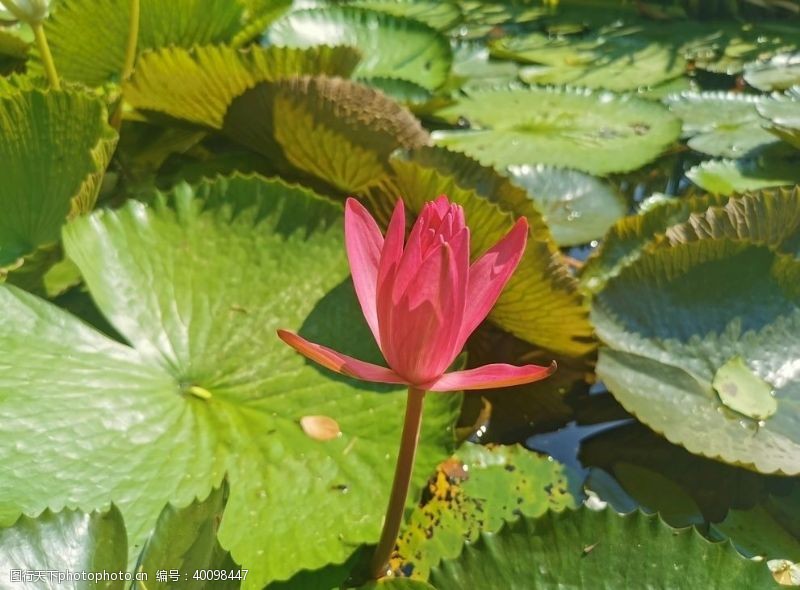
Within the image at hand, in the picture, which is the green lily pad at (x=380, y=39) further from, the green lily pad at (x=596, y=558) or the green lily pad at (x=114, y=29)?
the green lily pad at (x=596, y=558)

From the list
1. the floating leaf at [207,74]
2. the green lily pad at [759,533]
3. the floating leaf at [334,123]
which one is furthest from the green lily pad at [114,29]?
the green lily pad at [759,533]

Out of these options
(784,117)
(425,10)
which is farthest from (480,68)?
(784,117)

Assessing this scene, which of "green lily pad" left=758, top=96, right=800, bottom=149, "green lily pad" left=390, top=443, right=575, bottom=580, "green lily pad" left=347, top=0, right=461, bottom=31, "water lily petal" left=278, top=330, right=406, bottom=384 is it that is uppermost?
"water lily petal" left=278, top=330, right=406, bottom=384

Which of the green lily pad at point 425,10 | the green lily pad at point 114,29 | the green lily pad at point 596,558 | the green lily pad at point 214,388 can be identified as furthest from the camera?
the green lily pad at point 425,10

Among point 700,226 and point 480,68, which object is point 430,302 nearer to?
point 700,226

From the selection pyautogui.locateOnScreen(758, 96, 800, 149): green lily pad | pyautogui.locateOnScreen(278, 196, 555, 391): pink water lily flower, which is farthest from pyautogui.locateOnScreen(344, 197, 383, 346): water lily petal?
pyautogui.locateOnScreen(758, 96, 800, 149): green lily pad

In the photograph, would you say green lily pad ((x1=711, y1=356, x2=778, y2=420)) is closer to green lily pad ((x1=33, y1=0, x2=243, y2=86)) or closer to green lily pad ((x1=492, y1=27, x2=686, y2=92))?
green lily pad ((x1=33, y1=0, x2=243, y2=86))
